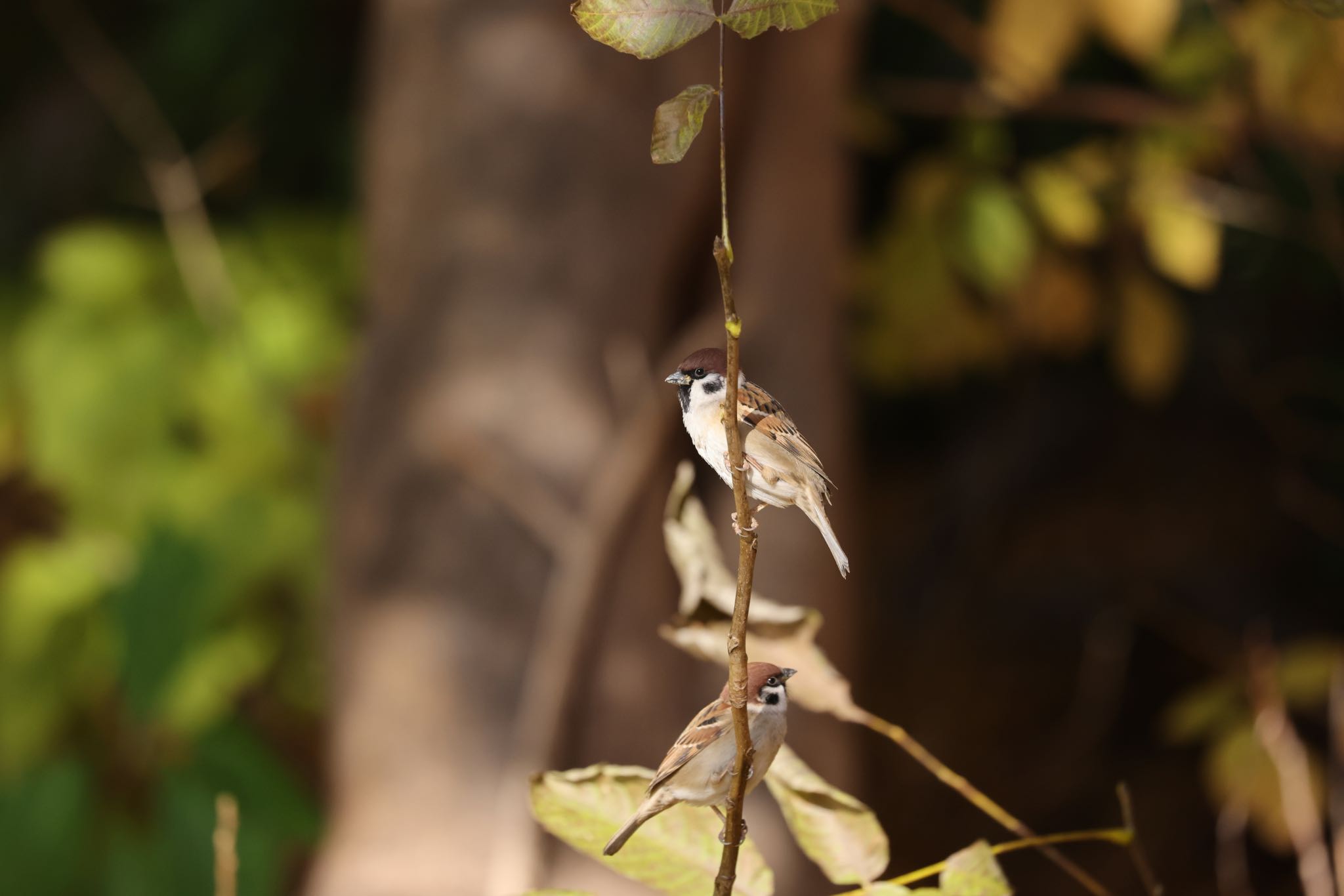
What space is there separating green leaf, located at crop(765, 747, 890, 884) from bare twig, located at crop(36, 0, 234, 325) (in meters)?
1.63

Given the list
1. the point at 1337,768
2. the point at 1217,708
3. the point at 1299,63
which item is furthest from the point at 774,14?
the point at 1217,708

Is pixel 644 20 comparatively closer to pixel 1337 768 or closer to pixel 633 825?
pixel 633 825

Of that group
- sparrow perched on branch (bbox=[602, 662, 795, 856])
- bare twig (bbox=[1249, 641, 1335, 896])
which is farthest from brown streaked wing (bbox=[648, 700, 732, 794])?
bare twig (bbox=[1249, 641, 1335, 896])

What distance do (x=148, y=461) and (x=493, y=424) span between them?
98cm

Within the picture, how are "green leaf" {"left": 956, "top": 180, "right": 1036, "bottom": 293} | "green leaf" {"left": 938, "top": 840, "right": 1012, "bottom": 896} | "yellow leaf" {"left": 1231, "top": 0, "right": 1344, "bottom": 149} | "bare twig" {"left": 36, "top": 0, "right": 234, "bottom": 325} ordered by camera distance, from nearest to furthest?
1. "green leaf" {"left": 938, "top": 840, "right": 1012, "bottom": 896}
2. "yellow leaf" {"left": 1231, "top": 0, "right": 1344, "bottom": 149}
3. "green leaf" {"left": 956, "top": 180, "right": 1036, "bottom": 293}
4. "bare twig" {"left": 36, "top": 0, "right": 234, "bottom": 325}

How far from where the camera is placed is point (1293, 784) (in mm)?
975

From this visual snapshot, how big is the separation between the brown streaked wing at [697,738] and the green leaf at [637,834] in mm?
19

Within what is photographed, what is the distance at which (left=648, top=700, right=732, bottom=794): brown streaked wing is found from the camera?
442mm

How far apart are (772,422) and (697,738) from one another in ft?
0.40

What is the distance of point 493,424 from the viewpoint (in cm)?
160

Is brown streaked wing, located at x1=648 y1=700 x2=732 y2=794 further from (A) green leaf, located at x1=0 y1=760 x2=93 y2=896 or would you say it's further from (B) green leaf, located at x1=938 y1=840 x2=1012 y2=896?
(A) green leaf, located at x1=0 y1=760 x2=93 y2=896

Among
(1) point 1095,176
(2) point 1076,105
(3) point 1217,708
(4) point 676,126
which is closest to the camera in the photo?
(4) point 676,126

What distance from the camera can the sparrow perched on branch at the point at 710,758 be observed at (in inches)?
17.3

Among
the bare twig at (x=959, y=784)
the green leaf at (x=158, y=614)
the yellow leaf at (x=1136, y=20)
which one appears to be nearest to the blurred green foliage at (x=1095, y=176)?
the yellow leaf at (x=1136, y=20)
